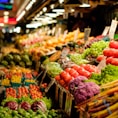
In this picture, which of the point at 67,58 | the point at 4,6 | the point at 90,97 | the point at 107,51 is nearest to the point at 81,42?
the point at 67,58

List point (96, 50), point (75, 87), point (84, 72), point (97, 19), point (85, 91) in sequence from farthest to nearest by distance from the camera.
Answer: point (97, 19) < point (96, 50) < point (84, 72) < point (75, 87) < point (85, 91)

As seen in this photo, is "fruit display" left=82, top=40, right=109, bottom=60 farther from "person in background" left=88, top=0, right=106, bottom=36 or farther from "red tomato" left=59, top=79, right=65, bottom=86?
"person in background" left=88, top=0, right=106, bottom=36

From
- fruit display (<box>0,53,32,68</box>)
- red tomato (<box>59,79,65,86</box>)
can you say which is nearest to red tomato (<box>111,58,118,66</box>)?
red tomato (<box>59,79,65,86</box>)

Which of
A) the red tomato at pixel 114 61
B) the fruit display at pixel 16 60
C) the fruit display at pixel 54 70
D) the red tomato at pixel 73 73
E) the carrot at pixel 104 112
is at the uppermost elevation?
the red tomato at pixel 114 61

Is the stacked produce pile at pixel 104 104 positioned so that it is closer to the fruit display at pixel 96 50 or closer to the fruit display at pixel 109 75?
the fruit display at pixel 109 75

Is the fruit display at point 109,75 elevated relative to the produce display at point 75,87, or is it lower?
elevated

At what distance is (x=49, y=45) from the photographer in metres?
10.2

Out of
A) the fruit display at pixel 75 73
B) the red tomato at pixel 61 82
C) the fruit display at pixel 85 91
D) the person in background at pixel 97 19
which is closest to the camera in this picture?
the fruit display at pixel 85 91

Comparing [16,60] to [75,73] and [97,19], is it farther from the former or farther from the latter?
[75,73]

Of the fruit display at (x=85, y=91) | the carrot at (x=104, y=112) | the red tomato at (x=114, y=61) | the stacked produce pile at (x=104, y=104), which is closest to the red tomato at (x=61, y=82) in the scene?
the red tomato at (x=114, y=61)

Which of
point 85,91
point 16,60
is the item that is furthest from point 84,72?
point 16,60

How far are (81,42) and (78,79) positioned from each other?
163 inches

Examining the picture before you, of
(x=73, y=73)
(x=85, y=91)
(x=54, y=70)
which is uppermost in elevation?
(x=85, y=91)

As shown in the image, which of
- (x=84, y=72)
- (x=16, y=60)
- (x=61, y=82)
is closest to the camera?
(x=84, y=72)
